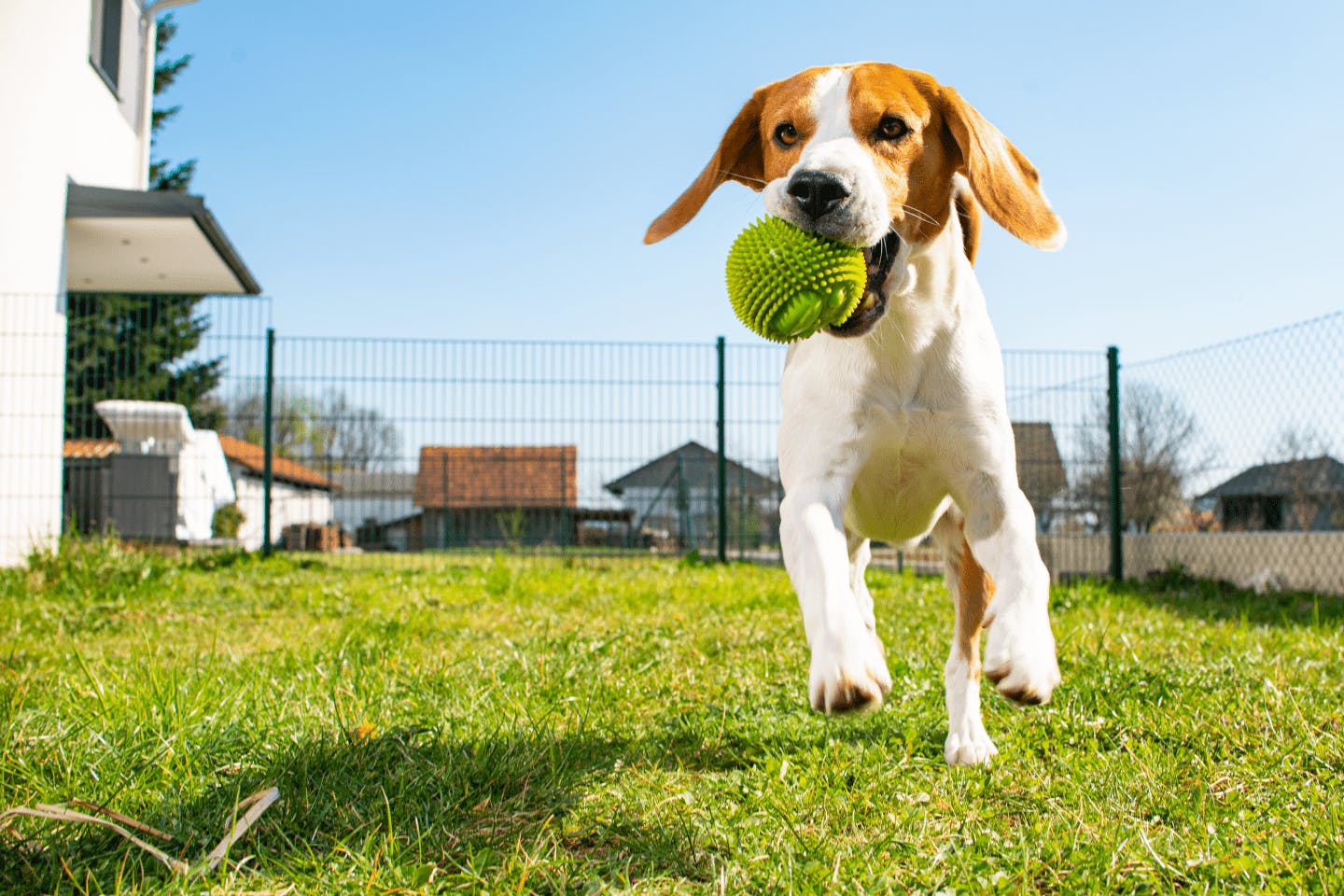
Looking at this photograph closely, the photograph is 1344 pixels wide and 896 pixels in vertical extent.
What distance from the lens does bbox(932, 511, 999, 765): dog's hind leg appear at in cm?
254

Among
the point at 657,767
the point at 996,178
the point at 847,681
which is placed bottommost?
the point at 657,767

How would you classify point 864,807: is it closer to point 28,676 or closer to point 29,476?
point 28,676

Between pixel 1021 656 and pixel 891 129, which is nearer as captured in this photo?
pixel 1021 656

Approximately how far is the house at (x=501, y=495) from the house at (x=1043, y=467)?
411 cm

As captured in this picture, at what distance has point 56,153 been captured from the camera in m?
8.98

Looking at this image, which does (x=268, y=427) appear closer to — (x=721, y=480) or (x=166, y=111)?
(x=721, y=480)

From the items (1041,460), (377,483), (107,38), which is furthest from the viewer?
(377,483)

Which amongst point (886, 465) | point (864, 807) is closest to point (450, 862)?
point (864, 807)

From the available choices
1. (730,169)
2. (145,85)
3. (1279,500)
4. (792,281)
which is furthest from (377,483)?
(792,281)

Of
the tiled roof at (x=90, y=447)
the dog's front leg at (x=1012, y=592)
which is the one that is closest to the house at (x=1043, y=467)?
the dog's front leg at (x=1012, y=592)

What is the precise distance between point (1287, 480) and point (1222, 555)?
839 millimetres

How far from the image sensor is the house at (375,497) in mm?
11141

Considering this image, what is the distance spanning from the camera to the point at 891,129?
2.26 metres

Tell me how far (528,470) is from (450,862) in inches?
321
